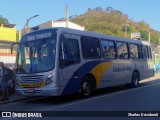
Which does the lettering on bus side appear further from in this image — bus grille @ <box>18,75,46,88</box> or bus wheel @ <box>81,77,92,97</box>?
bus grille @ <box>18,75,46,88</box>

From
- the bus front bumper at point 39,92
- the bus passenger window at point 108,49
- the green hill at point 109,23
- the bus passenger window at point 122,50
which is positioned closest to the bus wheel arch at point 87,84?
the bus passenger window at point 108,49

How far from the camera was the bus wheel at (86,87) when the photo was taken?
14.2 meters

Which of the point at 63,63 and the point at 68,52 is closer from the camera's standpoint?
the point at 63,63

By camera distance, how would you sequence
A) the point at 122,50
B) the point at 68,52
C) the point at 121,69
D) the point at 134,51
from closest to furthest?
1. the point at 68,52
2. the point at 121,69
3. the point at 122,50
4. the point at 134,51

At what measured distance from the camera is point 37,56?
13.1 metres

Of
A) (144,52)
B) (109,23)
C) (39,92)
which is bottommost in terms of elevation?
(39,92)

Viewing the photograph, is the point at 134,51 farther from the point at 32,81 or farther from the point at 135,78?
the point at 32,81

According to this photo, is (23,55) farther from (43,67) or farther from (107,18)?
(107,18)

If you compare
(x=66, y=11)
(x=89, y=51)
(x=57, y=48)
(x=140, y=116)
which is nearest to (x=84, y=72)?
(x=89, y=51)

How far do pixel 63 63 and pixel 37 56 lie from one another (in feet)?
3.56

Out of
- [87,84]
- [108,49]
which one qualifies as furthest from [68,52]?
[108,49]

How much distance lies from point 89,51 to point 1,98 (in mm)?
4398

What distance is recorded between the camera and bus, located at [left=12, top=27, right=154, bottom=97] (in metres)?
12.8

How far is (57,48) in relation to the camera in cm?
1277
